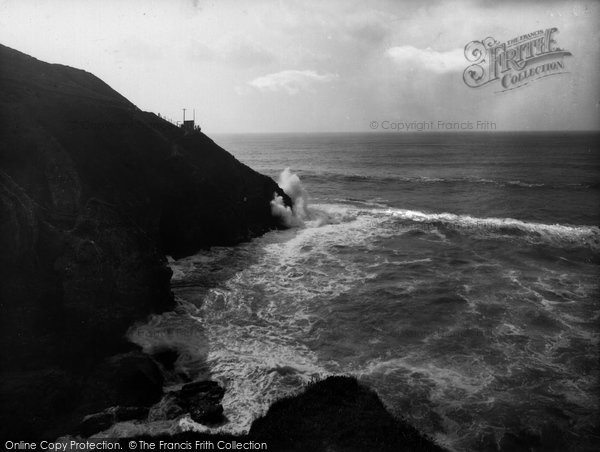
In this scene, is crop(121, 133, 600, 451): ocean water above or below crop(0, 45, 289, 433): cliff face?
below

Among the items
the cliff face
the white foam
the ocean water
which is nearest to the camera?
the ocean water

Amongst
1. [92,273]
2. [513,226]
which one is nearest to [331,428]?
[92,273]

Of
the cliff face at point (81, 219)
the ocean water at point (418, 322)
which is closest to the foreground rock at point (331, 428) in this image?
the ocean water at point (418, 322)

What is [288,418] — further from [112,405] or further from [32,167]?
[32,167]

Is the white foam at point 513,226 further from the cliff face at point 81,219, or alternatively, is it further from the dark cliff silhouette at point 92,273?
the dark cliff silhouette at point 92,273

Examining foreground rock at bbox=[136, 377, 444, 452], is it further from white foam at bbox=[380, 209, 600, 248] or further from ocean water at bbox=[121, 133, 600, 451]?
white foam at bbox=[380, 209, 600, 248]

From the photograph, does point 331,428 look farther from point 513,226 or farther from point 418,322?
point 513,226

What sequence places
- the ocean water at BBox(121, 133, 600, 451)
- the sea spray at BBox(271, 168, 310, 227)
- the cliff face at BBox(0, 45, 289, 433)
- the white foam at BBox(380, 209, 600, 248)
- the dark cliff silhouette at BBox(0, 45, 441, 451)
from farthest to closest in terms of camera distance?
the sea spray at BBox(271, 168, 310, 227) < the white foam at BBox(380, 209, 600, 248) < the cliff face at BBox(0, 45, 289, 433) < the ocean water at BBox(121, 133, 600, 451) < the dark cliff silhouette at BBox(0, 45, 441, 451)

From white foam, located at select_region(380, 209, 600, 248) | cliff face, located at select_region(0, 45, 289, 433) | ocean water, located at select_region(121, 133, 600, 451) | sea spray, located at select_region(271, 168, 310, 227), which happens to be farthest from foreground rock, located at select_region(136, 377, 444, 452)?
white foam, located at select_region(380, 209, 600, 248)
